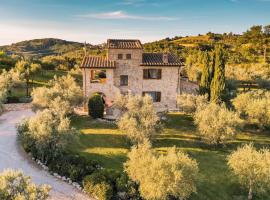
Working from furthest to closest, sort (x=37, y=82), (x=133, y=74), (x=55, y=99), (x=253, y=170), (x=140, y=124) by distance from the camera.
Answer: (x=37, y=82)
(x=133, y=74)
(x=55, y=99)
(x=140, y=124)
(x=253, y=170)

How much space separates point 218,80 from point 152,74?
8273mm

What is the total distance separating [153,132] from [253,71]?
164 feet

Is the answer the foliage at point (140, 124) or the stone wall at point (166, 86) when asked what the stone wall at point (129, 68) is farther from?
the foliage at point (140, 124)

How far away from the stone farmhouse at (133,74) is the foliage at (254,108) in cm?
841

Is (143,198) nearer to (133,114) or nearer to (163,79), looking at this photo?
(133,114)

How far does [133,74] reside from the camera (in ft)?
126

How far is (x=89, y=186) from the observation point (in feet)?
61.8

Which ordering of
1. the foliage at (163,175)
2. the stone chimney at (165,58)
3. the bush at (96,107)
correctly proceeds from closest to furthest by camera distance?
1. the foliage at (163,175)
2. the bush at (96,107)
3. the stone chimney at (165,58)

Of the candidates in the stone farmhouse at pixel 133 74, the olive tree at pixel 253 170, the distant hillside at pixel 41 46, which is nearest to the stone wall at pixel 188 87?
the stone farmhouse at pixel 133 74

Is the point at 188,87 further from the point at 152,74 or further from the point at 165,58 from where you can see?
the point at 152,74

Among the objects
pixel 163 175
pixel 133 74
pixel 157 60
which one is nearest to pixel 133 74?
pixel 133 74

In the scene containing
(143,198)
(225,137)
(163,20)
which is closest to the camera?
(143,198)

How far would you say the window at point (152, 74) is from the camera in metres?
38.8

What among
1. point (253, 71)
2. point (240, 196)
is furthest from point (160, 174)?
point (253, 71)
